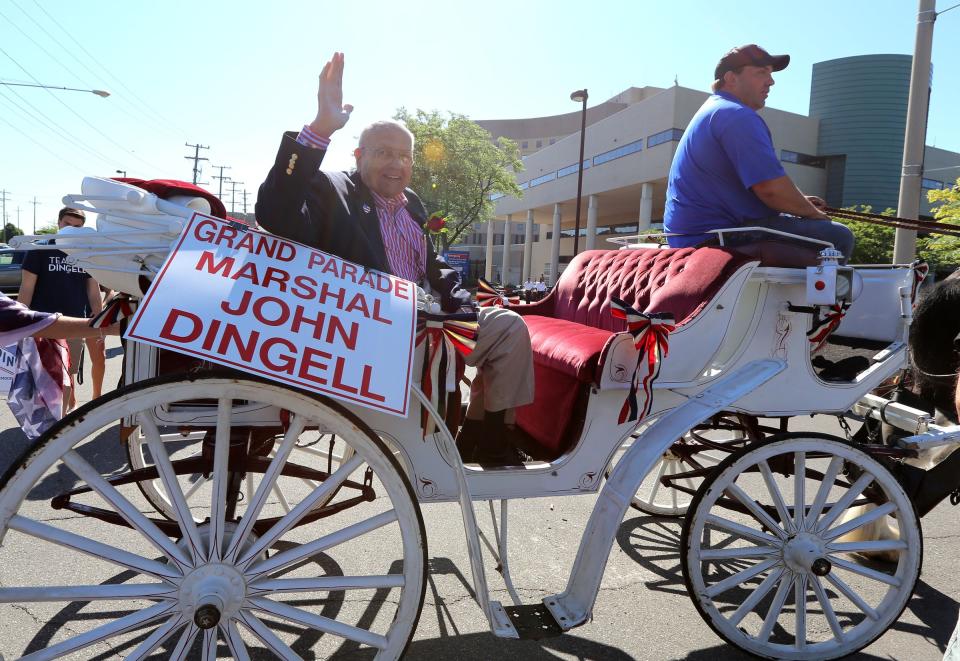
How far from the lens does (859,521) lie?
2291 mm

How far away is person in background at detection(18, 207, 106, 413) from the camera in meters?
4.80

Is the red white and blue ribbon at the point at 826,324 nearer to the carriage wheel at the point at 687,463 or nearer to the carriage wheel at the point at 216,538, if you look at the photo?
the carriage wheel at the point at 687,463

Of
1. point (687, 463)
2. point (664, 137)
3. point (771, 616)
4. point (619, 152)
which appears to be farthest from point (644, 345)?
point (619, 152)

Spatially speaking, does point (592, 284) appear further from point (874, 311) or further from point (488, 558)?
point (488, 558)

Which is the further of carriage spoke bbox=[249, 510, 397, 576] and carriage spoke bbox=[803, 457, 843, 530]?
carriage spoke bbox=[803, 457, 843, 530]

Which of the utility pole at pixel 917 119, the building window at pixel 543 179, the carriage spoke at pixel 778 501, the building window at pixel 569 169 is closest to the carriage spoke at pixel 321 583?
the carriage spoke at pixel 778 501

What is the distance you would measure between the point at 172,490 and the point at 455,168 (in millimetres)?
26446

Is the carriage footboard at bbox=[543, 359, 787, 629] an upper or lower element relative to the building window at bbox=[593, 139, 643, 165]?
lower

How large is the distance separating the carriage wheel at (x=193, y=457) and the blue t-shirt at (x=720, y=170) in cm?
198

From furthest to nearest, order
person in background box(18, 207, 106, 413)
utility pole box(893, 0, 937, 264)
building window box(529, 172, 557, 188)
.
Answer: building window box(529, 172, 557, 188), utility pole box(893, 0, 937, 264), person in background box(18, 207, 106, 413)

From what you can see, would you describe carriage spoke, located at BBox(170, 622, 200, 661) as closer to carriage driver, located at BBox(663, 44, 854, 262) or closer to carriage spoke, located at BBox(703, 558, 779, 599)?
carriage spoke, located at BBox(703, 558, 779, 599)

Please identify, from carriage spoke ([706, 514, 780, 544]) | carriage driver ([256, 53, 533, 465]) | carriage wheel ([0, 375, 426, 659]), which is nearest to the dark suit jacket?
carriage driver ([256, 53, 533, 465])

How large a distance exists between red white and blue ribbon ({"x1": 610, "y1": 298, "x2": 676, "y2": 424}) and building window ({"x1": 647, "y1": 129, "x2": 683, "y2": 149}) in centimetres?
2391

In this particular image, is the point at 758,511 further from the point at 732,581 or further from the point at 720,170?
the point at 720,170
